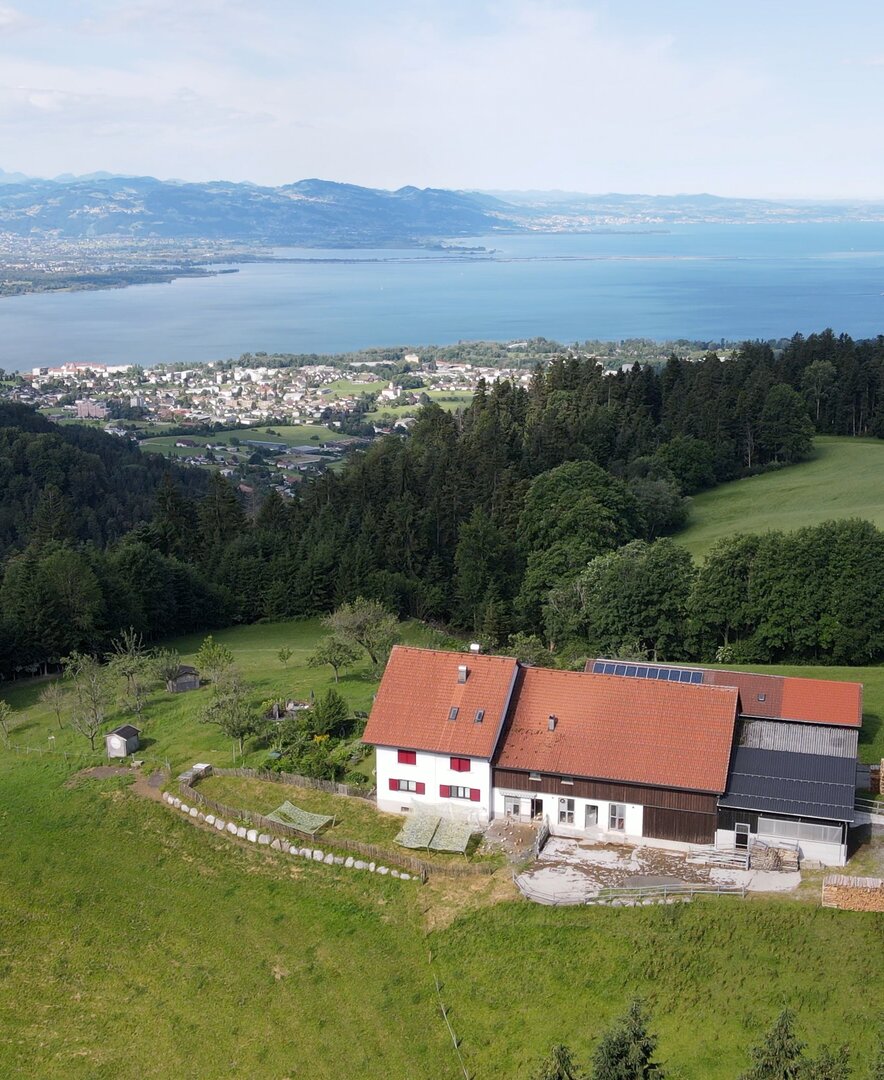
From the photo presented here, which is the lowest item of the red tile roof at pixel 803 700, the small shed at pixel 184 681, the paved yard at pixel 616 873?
the small shed at pixel 184 681

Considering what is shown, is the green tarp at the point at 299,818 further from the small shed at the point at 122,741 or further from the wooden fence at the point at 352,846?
the small shed at the point at 122,741

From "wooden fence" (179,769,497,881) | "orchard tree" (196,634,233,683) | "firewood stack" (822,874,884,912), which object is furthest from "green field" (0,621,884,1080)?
"orchard tree" (196,634,233,683)

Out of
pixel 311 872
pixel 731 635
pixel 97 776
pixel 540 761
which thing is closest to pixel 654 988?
pixel 540 761

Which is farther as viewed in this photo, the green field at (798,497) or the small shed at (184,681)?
the green field at (798,497)

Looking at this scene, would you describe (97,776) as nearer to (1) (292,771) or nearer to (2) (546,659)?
(1) (292,771)

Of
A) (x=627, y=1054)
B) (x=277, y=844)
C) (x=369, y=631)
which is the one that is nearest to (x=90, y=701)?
(x=369, y=631)

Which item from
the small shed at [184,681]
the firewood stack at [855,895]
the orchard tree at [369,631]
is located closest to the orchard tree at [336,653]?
the orchard tree at [369,631]

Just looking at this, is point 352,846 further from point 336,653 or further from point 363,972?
point 336,653
